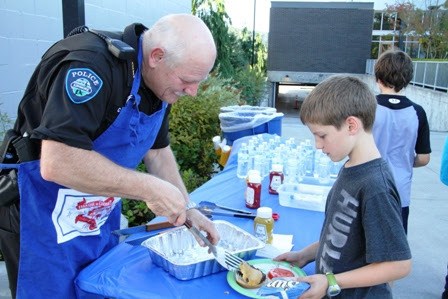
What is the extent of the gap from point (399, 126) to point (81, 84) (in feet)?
6.71

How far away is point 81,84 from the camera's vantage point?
126 centimetres

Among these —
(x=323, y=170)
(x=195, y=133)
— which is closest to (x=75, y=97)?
(x=323, y=170)

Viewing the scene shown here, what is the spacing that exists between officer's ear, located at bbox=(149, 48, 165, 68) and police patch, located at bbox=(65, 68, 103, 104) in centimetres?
24

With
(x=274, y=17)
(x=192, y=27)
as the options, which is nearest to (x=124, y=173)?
(x=192, y=27)

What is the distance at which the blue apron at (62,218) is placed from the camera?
1.46 metres

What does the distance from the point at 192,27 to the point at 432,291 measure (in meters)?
2.81

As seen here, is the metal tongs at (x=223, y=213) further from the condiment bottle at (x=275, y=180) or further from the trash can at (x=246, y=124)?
the trash can at (x=246, y=124)

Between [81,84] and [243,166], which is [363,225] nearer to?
[81,84]

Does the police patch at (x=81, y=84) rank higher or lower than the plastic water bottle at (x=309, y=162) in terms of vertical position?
higher

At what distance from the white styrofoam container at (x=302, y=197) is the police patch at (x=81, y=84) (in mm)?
1340

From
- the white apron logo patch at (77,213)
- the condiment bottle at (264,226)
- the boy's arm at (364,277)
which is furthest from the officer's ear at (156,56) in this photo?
the boy's arm at (364,277)

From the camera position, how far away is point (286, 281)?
53.4 inches

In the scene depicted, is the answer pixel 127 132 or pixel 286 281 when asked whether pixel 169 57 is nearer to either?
pixel 127 132

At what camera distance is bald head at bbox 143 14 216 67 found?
142 cm
